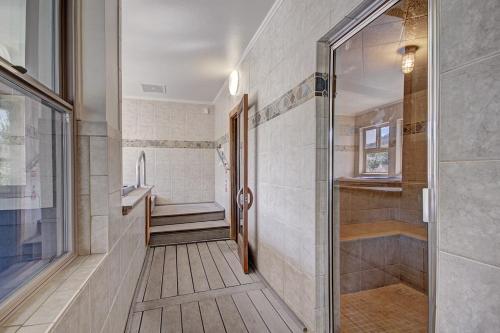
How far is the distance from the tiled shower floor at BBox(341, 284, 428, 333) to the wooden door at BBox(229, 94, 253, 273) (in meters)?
1.20

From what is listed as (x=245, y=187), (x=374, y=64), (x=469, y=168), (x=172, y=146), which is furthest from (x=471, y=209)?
(x=172, y=146)

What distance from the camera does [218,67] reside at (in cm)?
328

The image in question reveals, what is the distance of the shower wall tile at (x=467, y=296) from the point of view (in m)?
0.66

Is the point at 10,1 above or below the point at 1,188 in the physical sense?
above

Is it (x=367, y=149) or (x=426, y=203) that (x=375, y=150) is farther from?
(x=426, y=203)

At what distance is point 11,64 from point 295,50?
1.53 m

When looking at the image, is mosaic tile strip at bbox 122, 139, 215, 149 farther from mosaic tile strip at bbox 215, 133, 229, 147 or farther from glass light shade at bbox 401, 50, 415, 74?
glass light shade at bbox 401, 50, 415, 74

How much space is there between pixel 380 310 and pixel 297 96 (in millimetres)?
1548

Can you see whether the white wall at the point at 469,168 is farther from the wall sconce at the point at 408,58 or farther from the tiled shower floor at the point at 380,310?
the tiled shower floor at the point at 380,310

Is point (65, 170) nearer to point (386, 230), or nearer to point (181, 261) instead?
point (386, 230)

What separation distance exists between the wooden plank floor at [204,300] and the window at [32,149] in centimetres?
110

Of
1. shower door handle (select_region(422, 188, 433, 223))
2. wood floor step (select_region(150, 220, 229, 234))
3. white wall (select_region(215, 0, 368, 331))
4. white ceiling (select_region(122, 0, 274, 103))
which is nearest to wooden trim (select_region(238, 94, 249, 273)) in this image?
white wall (select_region(215, 0, 368, 331))

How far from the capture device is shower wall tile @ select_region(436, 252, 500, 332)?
657 mm

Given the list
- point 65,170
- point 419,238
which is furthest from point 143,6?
point 419,238
